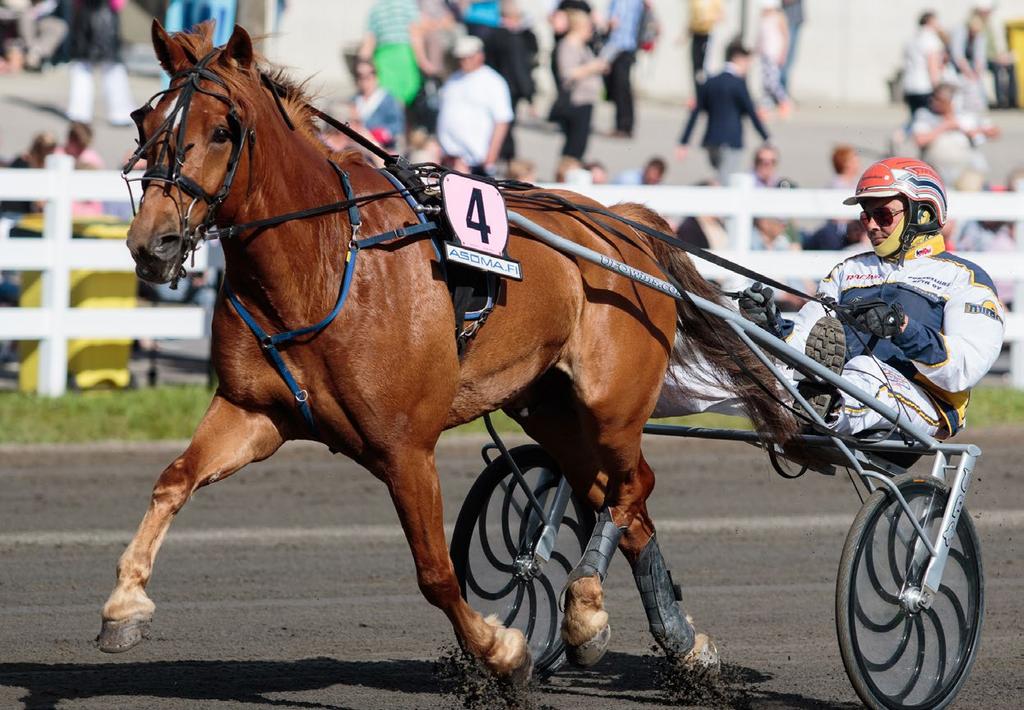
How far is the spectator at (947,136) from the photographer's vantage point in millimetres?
12750

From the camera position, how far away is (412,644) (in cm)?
542

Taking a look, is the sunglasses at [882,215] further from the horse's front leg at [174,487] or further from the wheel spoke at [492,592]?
the horse's front leg at [174,487]

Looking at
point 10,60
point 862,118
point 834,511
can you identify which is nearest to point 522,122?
point 862,118

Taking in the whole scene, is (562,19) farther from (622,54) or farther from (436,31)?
(436,31)

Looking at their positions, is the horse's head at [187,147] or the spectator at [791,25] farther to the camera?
the spectator at [791,25]

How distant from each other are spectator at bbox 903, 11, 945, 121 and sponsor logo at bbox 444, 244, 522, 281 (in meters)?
13.8

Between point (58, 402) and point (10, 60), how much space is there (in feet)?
39.5

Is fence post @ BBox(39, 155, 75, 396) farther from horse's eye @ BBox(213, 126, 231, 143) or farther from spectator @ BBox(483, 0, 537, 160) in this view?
spectator @ BBox(483, 0, 537, 160)

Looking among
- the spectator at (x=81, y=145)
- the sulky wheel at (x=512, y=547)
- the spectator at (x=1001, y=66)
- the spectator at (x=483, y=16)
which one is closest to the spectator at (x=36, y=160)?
the spectator at (x=81, y=145)

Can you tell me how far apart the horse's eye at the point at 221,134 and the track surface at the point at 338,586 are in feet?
5.18

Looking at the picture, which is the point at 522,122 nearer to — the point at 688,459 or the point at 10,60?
the point at 10,60

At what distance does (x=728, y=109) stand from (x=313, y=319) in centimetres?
979

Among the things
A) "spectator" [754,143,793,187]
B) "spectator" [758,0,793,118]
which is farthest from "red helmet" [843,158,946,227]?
"spectator" [758,0,793,118]

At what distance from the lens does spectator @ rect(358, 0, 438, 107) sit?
1457 centimetres
